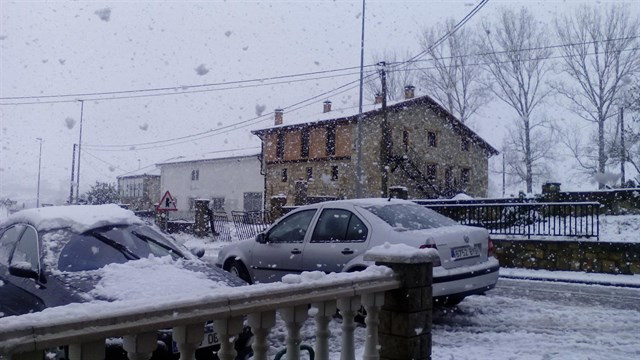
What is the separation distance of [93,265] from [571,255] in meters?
11.1

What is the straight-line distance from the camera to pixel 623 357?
191 inches

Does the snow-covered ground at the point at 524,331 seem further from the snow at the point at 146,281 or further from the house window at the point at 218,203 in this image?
the house window at the point at 218,203

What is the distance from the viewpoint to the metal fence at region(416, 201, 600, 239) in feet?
41.6

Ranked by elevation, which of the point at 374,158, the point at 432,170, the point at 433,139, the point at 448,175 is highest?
the point at 433,139

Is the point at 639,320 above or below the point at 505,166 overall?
Answer: below

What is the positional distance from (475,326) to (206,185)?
44551 mm

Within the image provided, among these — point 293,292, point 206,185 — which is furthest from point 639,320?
point 206,185

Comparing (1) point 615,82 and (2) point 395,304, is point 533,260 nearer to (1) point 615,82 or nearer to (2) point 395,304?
(2) point 395,304

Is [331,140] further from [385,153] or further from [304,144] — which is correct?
[385,153]

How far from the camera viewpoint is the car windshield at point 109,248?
4.70 metres

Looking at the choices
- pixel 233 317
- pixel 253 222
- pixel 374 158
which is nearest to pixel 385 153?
pixel 374 158

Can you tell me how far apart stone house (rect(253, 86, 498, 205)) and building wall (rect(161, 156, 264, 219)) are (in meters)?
3.15

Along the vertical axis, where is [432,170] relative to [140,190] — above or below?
above

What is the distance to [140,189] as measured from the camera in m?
64.2
